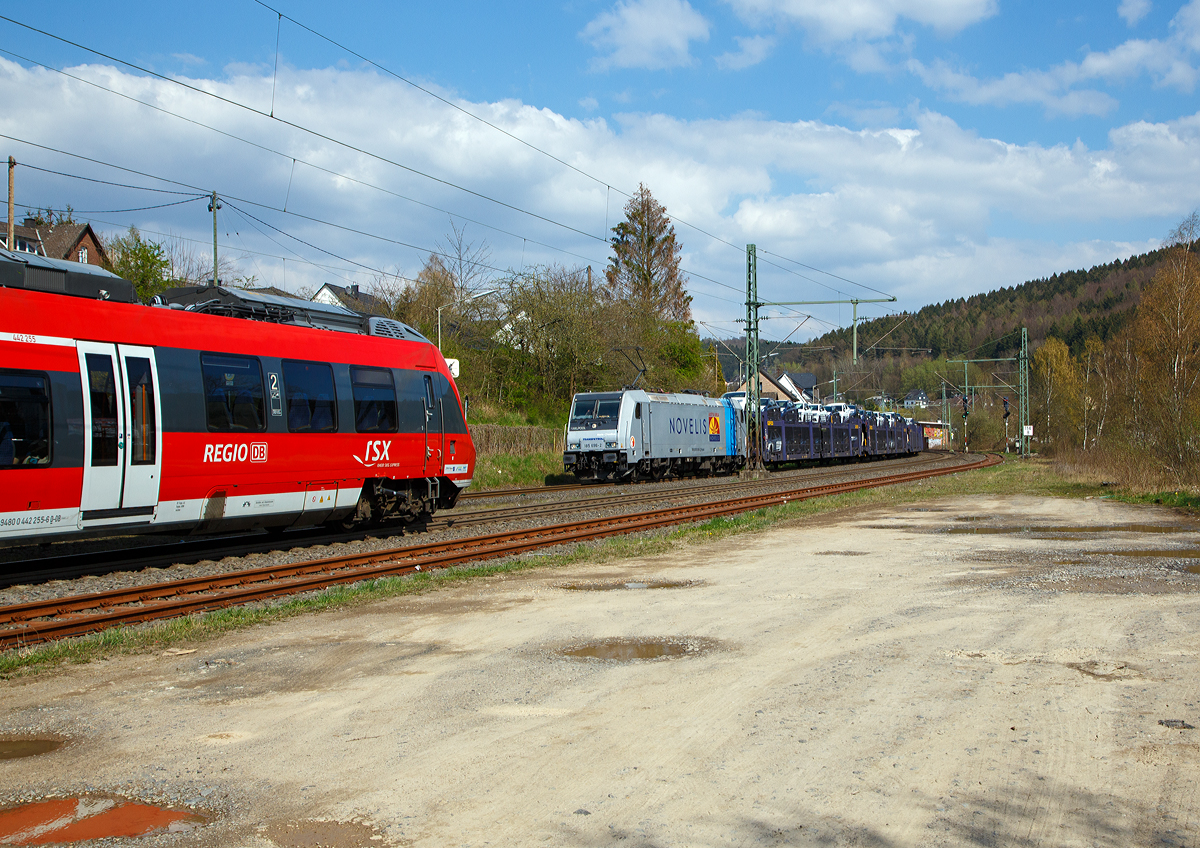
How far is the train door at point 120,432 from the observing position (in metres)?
Result: 11.2

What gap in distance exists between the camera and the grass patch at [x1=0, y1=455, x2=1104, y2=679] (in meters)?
8.01

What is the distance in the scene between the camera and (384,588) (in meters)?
11.1

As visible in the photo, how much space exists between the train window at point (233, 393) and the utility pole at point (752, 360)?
84.1 ft

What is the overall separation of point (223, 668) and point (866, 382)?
110 metres

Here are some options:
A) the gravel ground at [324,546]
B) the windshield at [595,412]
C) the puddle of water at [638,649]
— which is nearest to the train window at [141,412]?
the gravel ground at [324,546]

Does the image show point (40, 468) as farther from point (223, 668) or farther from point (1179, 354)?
point (1179, 354)

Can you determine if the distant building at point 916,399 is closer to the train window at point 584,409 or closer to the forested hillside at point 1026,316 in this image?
the forested hillside at point 1026,316

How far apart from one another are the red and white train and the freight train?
1308cm

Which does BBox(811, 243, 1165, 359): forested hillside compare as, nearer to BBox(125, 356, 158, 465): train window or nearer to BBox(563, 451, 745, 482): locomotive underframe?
BBox(563, 451, 745, 482): locomotive underframe

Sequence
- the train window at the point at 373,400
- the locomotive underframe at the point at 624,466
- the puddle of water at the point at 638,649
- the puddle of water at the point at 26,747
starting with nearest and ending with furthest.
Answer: the puddle of water at the point at 26,747, the puddle of water at the point at 638,649, the train window at the point at 373,400, the locomotive underframe at the point at 624,466

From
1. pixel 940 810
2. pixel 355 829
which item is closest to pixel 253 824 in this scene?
pixel 355 829

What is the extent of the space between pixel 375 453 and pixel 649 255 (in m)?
43.4

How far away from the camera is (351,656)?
25.4 ft

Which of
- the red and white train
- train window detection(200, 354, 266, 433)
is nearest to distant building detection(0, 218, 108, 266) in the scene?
the red and white train
